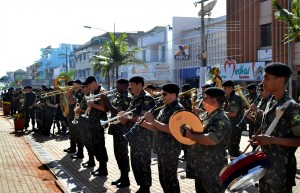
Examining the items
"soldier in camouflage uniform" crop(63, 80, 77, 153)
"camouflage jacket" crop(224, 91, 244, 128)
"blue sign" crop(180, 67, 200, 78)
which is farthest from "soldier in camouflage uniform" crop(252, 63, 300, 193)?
"blue sign" crop(180, 67, 200, 78)

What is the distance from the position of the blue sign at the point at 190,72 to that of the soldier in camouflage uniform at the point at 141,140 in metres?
29.8

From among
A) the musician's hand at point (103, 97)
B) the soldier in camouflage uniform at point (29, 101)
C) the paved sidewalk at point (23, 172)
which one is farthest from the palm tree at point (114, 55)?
the musician's hand at point (103, 97)

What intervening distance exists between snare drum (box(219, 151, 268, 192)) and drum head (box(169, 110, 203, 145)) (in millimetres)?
687

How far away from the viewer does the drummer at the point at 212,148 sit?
4856 mm

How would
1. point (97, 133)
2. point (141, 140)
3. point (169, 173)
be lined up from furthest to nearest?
point (97, 133), point (141, 140), point (169, 173)

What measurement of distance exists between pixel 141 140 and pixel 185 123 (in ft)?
7.73

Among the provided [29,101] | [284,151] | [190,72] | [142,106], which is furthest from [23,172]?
[190,72]

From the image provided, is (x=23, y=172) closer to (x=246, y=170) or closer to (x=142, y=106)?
(x=142, y=106)

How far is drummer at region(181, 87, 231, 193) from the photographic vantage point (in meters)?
4.86

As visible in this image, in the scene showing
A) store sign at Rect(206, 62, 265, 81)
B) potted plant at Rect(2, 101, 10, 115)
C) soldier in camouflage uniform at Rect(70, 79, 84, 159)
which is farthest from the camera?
potted plant at Rect(2, 101, 10, 115)

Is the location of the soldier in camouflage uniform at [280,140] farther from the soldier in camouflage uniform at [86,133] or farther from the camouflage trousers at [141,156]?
the soldier in camouflage uniform at [86,133]

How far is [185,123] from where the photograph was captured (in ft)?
16.0

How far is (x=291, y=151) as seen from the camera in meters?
4.29

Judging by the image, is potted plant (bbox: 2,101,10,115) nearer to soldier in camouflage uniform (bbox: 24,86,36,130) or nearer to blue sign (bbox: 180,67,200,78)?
soldier in camouflage uniform (bbox: 24,86,36,130)
